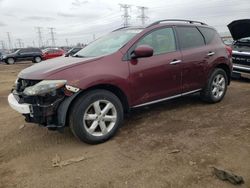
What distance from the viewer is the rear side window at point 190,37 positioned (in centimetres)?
506

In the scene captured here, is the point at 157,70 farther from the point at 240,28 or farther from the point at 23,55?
the point at 23,55

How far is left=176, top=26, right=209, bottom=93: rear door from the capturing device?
197 inches

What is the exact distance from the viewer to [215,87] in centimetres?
577

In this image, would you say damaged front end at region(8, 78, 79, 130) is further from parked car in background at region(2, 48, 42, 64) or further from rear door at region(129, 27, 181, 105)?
parked car in background at region(2, 48, 42, 64)

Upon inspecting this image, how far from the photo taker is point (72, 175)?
3.14 m

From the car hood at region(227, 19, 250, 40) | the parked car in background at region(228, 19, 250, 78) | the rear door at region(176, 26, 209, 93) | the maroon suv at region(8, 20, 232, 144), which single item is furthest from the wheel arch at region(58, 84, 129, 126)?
the car hood at region(227, 19, 250, 40)

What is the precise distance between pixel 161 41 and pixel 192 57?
0.75 meters

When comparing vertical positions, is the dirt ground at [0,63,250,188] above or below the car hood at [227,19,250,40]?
below

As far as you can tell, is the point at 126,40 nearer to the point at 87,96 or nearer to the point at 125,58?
the point at 125,58

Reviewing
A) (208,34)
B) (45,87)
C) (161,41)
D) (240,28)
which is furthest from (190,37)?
(240,28)

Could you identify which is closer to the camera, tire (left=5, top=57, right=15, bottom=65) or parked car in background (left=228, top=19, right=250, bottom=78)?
parked car in background (left=228, top=19, right=250, bottom=78)

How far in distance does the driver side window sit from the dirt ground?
47.3 inches

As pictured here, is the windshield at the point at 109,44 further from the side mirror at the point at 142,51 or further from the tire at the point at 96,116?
the tire at the point at 96,116

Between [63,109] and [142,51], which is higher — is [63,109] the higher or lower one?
the lower one
